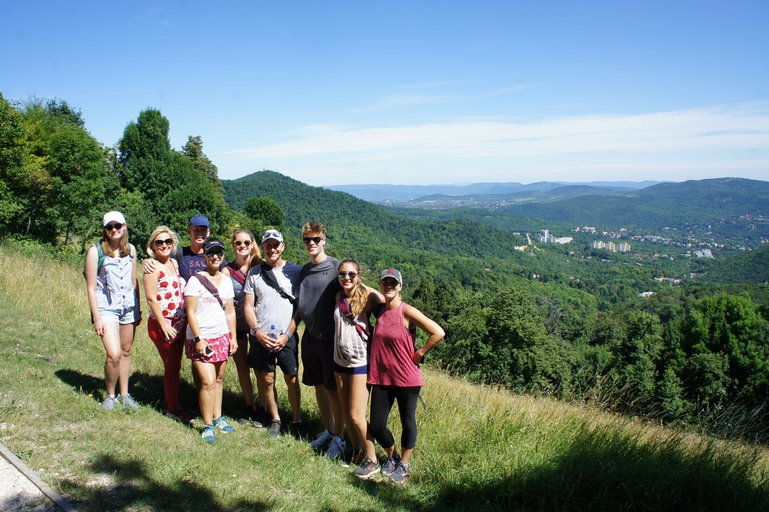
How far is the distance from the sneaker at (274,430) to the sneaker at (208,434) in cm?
47

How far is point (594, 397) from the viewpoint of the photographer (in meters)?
5.29

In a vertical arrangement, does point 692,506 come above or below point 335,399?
below

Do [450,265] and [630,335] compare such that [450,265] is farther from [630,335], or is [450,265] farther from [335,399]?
[335,399]

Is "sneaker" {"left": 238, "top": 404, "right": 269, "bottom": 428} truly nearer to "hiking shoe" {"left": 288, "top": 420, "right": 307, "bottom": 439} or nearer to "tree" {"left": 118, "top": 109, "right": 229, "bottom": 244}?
"hiking shoe" {"left": 288, "top": 420, "right": 307, "bottom": 439}

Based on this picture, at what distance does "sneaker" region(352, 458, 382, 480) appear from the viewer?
3660 mm

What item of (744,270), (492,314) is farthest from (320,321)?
(744,270)

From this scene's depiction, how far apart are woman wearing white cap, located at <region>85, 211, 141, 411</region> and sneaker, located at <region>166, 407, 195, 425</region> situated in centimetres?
31

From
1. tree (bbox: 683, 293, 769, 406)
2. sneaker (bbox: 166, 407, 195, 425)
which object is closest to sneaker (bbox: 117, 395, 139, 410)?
sneaker (bbox: 166, 407, 195, 425)

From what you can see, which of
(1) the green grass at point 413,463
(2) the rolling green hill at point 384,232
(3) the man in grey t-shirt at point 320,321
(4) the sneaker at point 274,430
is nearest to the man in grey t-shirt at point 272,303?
(3) the man in grey t-shirt at point 320,321

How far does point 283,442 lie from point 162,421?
1.02m

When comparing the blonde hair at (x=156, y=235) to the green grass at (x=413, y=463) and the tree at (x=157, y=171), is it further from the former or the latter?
the tree at (x=157, y=171)

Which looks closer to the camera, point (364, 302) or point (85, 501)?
point (85, 501)

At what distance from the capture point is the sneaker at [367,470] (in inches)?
144

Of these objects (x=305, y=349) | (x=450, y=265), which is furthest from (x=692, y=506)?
(x=450, y=265)
